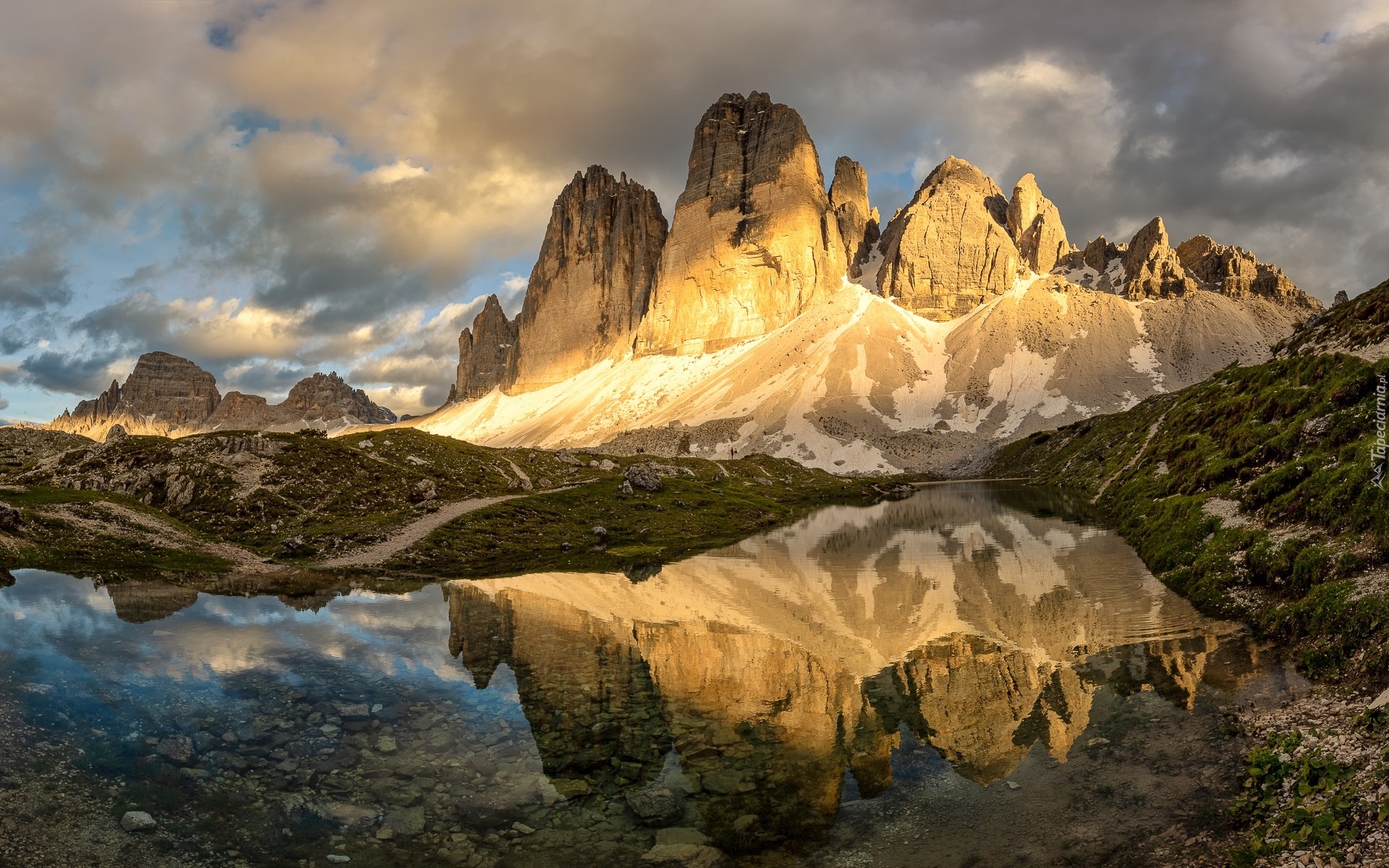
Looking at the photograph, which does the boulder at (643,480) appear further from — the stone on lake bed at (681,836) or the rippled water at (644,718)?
the stone on lake bed at (681,836)

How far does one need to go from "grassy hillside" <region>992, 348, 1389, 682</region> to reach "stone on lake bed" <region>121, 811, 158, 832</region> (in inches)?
993

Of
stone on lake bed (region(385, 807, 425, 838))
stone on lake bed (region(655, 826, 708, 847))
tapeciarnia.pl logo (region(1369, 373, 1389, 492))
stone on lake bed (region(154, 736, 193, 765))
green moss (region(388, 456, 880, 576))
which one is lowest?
stone on lake bed (region(655, 826, 708, 847))

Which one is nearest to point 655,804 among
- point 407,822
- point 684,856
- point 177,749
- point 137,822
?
point 684,856

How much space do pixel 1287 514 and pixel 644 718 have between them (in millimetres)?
26824

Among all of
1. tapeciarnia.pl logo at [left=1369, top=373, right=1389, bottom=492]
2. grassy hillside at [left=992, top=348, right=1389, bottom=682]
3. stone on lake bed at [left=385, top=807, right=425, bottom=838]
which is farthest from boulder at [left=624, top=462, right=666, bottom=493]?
stone on lake bed at [left=385, top=807, right=425, bottom=838]

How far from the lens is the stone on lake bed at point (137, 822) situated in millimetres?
12891

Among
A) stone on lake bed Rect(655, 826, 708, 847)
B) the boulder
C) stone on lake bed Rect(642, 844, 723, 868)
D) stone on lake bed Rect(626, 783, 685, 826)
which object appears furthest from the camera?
the boulder

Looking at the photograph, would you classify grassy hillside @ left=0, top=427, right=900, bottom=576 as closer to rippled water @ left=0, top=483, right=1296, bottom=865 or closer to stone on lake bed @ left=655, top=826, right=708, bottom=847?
rippled water @ left=0, top=483, right=1296, bottom=865

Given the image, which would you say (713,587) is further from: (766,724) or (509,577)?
(766,724)

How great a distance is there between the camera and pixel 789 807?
13.8 m

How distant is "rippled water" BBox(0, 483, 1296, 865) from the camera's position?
13.0 metres

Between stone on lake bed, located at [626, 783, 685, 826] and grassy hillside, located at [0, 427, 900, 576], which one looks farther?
grassy hillside, located at [0, 427, 900, 576]

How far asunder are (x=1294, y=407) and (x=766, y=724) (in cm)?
3948

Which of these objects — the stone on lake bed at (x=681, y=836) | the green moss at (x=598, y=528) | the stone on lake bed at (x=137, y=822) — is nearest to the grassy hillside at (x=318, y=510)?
the green moss at (x=598, y=528)
